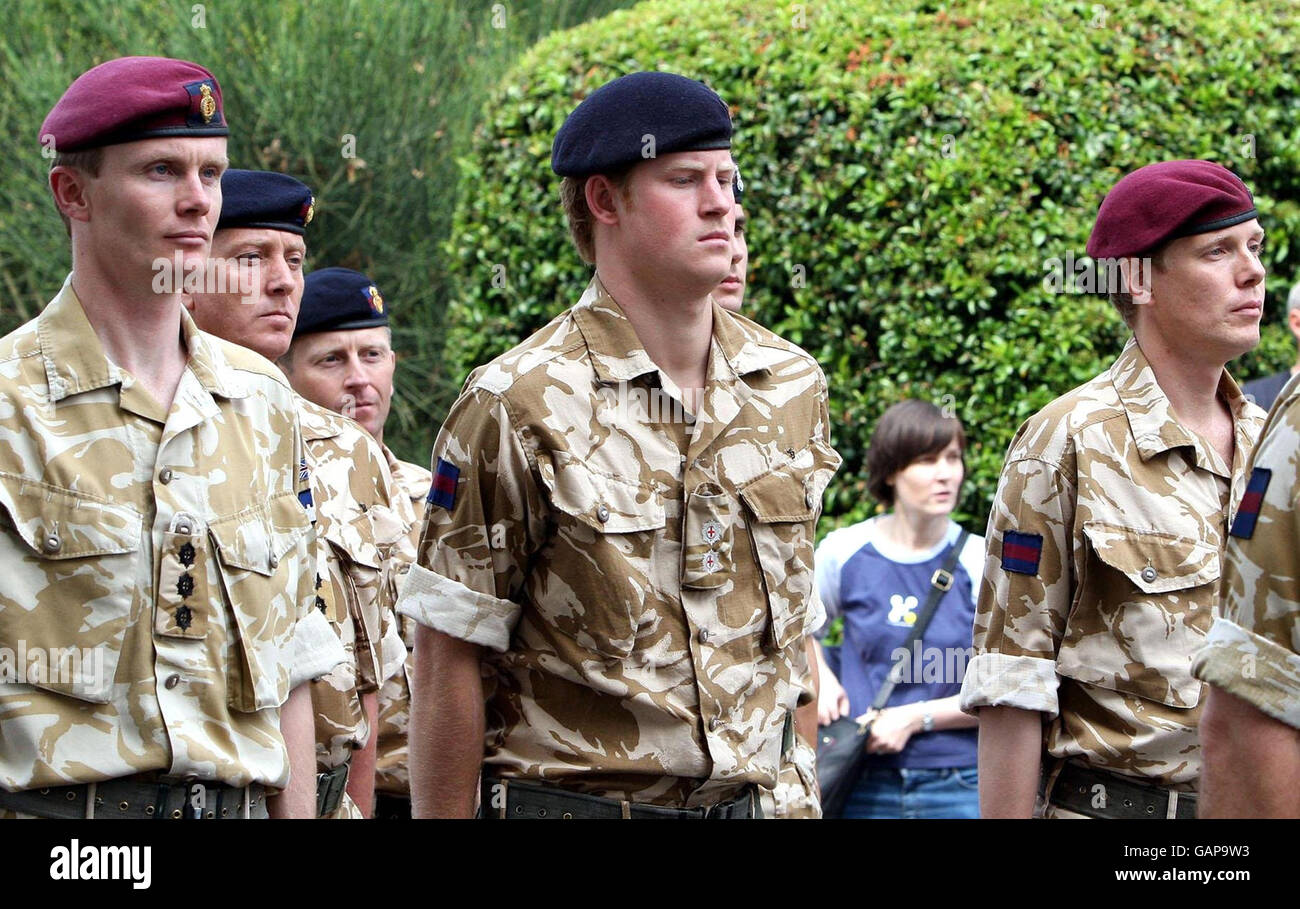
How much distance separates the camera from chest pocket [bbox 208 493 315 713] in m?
3.16

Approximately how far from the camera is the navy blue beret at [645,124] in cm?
350

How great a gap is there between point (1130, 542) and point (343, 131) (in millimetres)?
8479

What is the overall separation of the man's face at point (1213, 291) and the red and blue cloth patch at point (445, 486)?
1.82m

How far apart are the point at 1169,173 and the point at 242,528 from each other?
2.38 metres

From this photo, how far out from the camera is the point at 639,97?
3533 mm

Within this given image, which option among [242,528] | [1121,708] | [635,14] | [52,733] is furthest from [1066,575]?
[635,14]

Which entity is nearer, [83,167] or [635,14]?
[83,167]

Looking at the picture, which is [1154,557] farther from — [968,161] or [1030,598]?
[968,161]

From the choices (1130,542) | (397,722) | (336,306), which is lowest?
(397,722)

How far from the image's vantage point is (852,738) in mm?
5824

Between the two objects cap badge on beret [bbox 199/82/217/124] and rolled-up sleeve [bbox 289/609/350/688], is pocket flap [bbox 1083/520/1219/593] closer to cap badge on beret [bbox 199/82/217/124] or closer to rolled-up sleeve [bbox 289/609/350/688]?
rolled-up sleeve [bbox 289/609/350/688]

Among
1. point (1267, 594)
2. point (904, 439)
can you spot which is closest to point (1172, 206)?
point (1267, 594)
